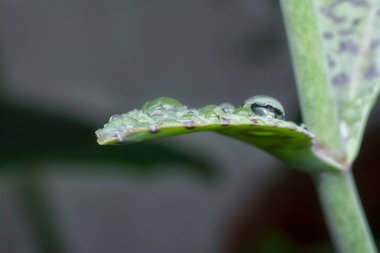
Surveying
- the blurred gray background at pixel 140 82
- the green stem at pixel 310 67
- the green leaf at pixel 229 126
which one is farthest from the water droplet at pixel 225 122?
the blurred gray background at pixel 140 82

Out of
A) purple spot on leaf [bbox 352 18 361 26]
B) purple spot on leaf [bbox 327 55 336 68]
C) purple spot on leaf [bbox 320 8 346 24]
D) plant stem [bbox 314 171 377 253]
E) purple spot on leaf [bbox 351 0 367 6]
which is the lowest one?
plant stem [bbox 314 171 377 253]

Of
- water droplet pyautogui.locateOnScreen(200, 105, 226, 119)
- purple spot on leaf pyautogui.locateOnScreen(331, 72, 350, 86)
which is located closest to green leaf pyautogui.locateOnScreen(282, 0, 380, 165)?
purple spot on leaf pyautogui.locateOnScreen(331, 72, 350, 86)

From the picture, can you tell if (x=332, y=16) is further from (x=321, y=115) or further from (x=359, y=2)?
(x=321, y=115)

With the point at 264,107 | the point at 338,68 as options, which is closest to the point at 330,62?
the point at 338,68

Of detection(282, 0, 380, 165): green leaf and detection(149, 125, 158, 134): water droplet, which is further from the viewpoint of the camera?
detection(282, 0, 380, 165): green leaf

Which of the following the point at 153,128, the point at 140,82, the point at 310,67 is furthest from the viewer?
the point at 140,82

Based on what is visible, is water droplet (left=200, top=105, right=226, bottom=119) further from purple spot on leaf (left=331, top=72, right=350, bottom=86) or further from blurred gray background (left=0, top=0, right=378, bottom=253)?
blurred gray background (left=0, top=0, right=378, bottom=253)

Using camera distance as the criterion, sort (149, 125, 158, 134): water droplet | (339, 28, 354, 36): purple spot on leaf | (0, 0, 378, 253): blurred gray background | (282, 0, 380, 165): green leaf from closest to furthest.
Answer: (149, 125, 158, 134): water droplet < (282, 0, 380, 165): green leaf < (339, 28, 354, 36): purple spot on leaf < (0, 0, 378, 253): blurred gray background

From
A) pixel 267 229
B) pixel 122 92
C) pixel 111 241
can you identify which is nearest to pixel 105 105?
pixel 122 92
